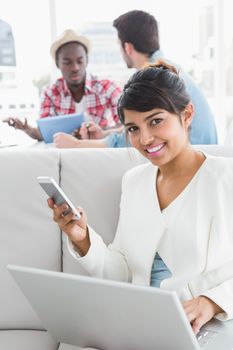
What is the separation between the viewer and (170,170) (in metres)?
1.37

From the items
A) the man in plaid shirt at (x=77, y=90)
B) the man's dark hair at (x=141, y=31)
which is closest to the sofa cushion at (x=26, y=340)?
the man's dark hair at (x=141, y=31)

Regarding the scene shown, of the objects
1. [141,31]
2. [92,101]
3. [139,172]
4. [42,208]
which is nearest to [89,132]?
[141,31]

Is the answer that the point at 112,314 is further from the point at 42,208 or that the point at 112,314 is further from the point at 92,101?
the point at 92,101

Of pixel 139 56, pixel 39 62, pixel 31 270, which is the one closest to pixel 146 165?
pixel 31 270

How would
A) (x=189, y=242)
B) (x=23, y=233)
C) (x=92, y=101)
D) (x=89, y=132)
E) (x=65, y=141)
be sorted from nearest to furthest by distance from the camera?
(x=189, y=242) → (x=23, y=233) → (x=65, y=141) → (x=89, y=132) → (x=92, y=101)

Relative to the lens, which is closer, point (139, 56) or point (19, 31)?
point (139, 56)

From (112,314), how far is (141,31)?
166cm

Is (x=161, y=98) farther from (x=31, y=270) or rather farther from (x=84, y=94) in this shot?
(x=84, y=94)

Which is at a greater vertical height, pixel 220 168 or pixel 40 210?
pixel 220 168

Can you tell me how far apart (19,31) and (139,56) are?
2020 millimetres

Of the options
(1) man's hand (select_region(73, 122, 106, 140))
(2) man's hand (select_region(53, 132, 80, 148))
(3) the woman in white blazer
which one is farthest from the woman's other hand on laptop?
(1) man's hand (select_region(73, 122, 106, 140))

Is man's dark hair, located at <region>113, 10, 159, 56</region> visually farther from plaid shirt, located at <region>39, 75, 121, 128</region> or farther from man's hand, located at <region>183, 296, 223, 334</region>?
man's hand, located at <region>183, 296, 223, 334</region>

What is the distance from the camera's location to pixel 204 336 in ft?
3.76

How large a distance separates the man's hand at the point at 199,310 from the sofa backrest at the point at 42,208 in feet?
1.39
